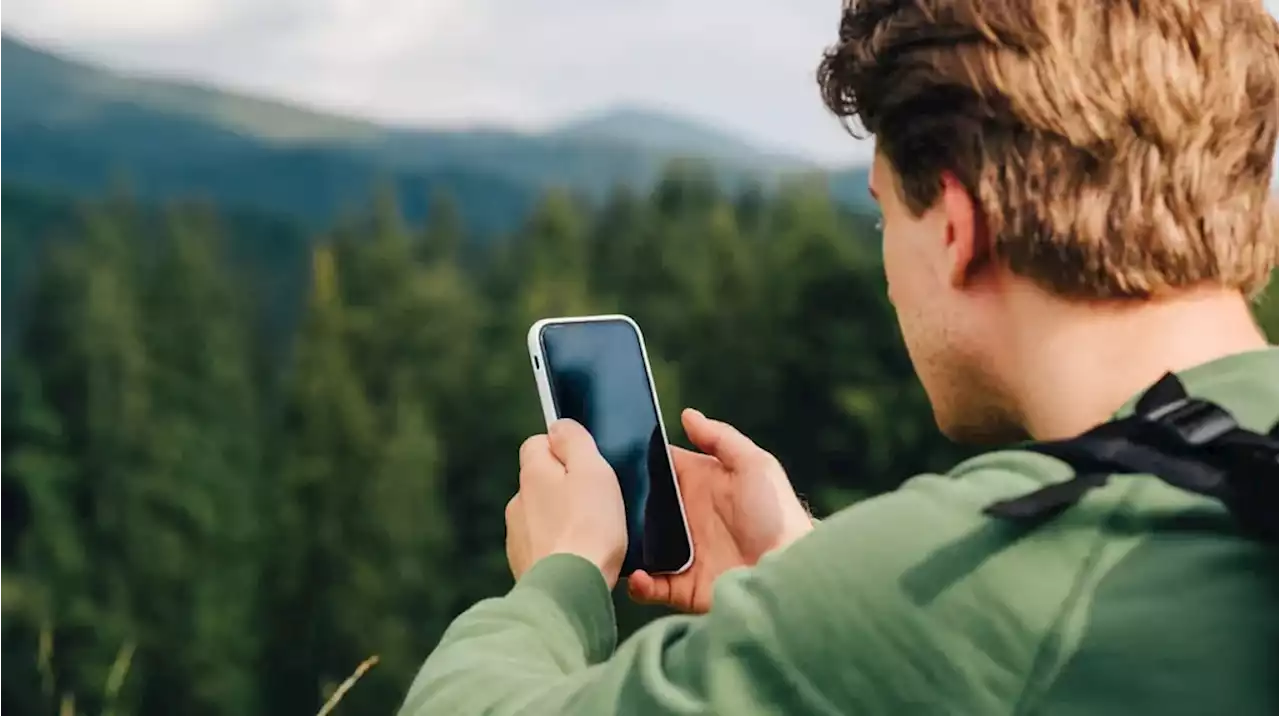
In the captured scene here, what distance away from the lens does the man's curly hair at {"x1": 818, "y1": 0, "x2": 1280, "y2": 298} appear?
3.31 ft

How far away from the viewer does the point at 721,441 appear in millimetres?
1565

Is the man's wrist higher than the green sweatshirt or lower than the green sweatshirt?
lower

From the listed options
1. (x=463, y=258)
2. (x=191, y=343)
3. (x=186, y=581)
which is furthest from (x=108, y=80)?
(x=186, y=581)

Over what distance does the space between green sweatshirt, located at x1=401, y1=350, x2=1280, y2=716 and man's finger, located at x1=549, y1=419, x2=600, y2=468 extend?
35cm

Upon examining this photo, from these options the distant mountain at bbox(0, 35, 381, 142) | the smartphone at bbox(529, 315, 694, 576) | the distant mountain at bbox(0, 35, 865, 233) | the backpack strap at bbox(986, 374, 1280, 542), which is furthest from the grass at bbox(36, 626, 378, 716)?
the distant mountain at bbox(0, 35, 381, 142)

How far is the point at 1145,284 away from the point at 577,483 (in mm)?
419

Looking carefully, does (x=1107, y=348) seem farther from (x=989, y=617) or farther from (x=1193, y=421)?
(x=989, y=617)

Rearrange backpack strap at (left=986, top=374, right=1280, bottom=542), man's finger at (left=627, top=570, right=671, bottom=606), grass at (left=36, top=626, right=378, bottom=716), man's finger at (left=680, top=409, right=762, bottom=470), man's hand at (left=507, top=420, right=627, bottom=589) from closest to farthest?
backpack strap at (left=986, top=374, right=1280, bottom=542) < man's hand at (left=507, top=420, right=627, bottom=589) < man's finger at (left=627, top=570, right=671, bottom=606) < man's finger at (left=680, top=409, right=762, bottom=470) < grass at (left=36, top=626, right=378, bottom=716)

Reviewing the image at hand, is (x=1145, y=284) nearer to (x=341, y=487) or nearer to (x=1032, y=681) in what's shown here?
(x=1032, y=681)

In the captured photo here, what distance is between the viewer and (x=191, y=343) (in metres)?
28.0

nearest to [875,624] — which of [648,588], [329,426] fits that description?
[648,588]

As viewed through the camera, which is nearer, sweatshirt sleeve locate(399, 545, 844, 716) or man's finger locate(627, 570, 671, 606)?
sweatshirt sleeve locate(399, 545, 844, 716)

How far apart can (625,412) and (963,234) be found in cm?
54

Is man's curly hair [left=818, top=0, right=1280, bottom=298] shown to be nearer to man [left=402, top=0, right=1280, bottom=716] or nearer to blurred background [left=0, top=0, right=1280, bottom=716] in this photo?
man [left=402, top=0, right=1280, bottom=716]
